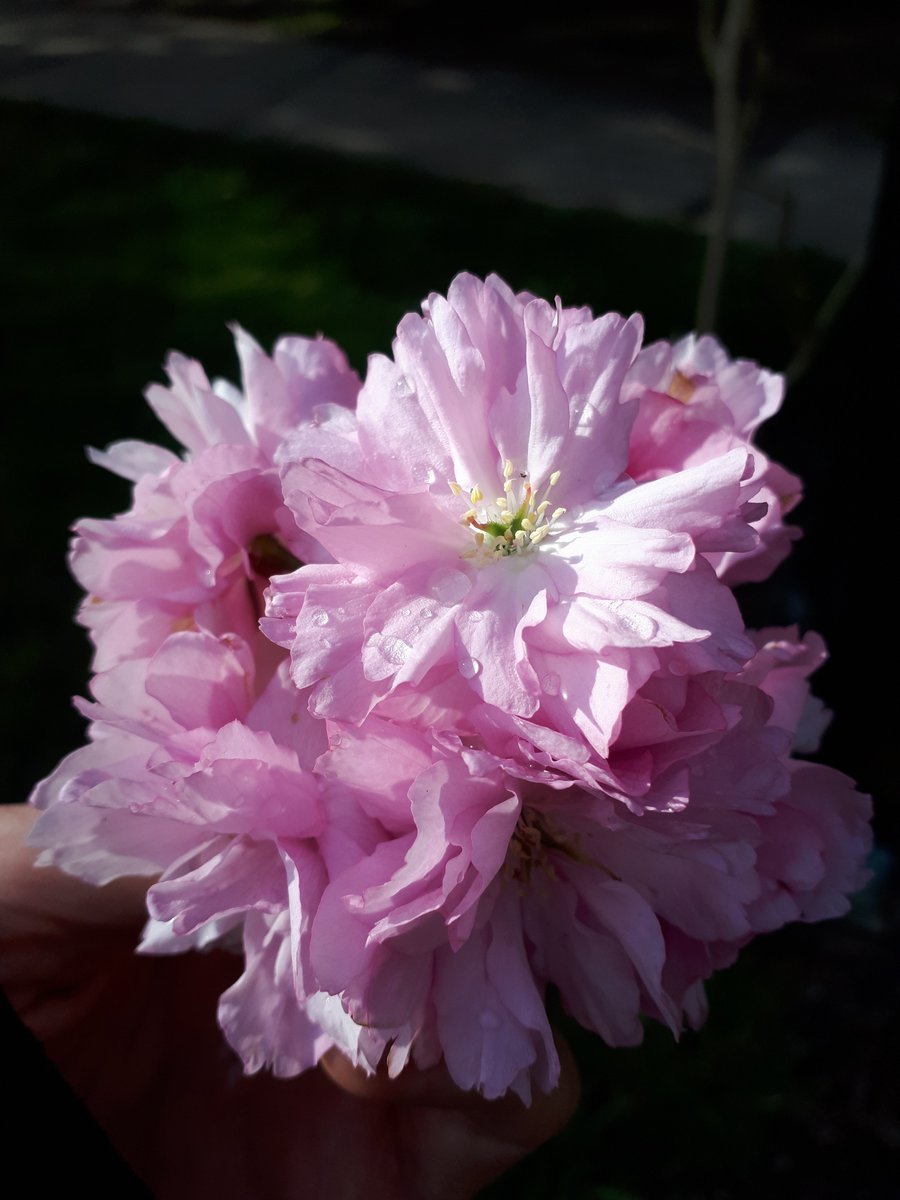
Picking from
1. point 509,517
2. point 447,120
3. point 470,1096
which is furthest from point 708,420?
point 447,120

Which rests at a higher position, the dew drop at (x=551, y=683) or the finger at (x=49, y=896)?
the dew drop at (x=551, y=683)

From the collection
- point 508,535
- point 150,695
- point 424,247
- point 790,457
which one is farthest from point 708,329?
point 424,247

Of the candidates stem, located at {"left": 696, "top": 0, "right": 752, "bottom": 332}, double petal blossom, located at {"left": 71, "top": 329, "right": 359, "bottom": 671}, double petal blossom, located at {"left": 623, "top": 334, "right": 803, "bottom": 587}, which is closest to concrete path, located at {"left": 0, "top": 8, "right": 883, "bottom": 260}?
stem, located at {"left": 696, "top": 0, "right": 752, "bottom": 332}

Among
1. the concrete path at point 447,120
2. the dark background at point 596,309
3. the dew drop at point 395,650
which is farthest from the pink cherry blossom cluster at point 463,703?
the concrete path at point 447,120

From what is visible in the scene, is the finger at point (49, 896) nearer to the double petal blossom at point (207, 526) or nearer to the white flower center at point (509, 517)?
the double petal blossom at point (207, 526)

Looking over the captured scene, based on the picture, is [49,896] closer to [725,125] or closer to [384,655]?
[384,655]

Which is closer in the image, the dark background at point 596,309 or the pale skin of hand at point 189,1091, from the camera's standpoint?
the pale skin of hand at point 189,1091
